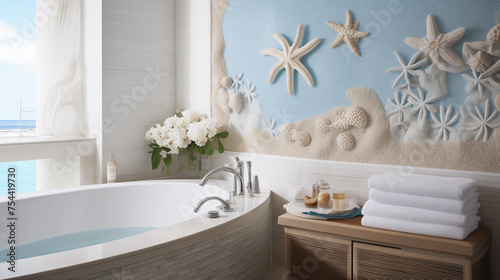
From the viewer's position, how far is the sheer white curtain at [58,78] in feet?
9.80

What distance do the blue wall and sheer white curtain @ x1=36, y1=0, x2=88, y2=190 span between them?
1.08m

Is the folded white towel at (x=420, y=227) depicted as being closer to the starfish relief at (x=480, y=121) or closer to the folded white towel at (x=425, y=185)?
the folded white towel at (x=425, y=185)

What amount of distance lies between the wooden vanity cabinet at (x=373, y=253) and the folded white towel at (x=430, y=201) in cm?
13

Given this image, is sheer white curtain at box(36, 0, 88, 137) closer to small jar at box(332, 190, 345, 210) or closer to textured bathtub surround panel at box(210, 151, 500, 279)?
textured bathtub surround panel at box(210, 151, 500, 279)

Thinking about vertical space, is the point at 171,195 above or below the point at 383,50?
below

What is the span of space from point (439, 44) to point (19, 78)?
2.58 metres

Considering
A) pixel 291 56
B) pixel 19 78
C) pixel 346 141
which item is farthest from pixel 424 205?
pixel 19 78

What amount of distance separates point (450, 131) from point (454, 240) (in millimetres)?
588

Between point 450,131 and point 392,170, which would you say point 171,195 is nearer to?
point 392,170

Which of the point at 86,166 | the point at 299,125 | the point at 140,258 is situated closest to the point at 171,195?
the point at 86,166

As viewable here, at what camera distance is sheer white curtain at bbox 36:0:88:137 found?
3002 mm

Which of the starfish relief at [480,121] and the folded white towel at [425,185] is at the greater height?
the starfish relief at [480,121]

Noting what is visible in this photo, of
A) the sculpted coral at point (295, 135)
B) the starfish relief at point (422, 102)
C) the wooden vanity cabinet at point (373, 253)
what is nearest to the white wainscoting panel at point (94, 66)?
the sculpted coral at point (295, 135)

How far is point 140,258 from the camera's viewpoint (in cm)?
164
